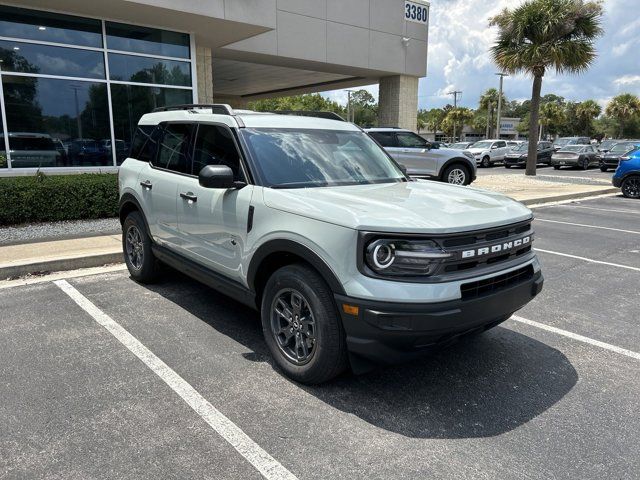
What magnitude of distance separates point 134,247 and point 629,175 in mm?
14497

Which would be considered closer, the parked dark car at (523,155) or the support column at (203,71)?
the support column at (203,71)

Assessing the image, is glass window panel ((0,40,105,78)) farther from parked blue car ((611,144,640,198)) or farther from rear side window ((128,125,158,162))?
parked blue car ((611,144,640,198))

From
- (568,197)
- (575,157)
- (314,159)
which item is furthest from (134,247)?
(575,157)

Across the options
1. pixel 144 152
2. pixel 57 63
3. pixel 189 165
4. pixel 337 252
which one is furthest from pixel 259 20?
pixel 337 252

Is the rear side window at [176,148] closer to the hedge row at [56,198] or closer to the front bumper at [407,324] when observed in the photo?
the front bumper at [407,324]

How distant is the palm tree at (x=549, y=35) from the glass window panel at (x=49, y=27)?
15524 millimetres

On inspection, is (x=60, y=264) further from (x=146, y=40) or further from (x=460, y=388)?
(x=146, y=40)

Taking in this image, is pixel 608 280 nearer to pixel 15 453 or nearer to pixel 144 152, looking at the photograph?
pixel 144 152

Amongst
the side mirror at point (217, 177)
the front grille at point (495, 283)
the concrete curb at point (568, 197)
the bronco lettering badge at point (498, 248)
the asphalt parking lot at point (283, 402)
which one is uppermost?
the side mirror at point (217, 177)

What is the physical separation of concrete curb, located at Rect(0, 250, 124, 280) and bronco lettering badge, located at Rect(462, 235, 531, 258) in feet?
17.3

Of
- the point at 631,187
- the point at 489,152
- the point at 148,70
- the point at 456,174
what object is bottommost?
the point at 631,187

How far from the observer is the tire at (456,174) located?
1434 centimetres

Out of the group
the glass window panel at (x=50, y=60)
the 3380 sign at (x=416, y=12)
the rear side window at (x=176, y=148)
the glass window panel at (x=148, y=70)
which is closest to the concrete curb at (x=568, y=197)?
the 3380 sign at (x=416, y=12)

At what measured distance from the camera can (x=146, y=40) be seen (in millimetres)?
12234
